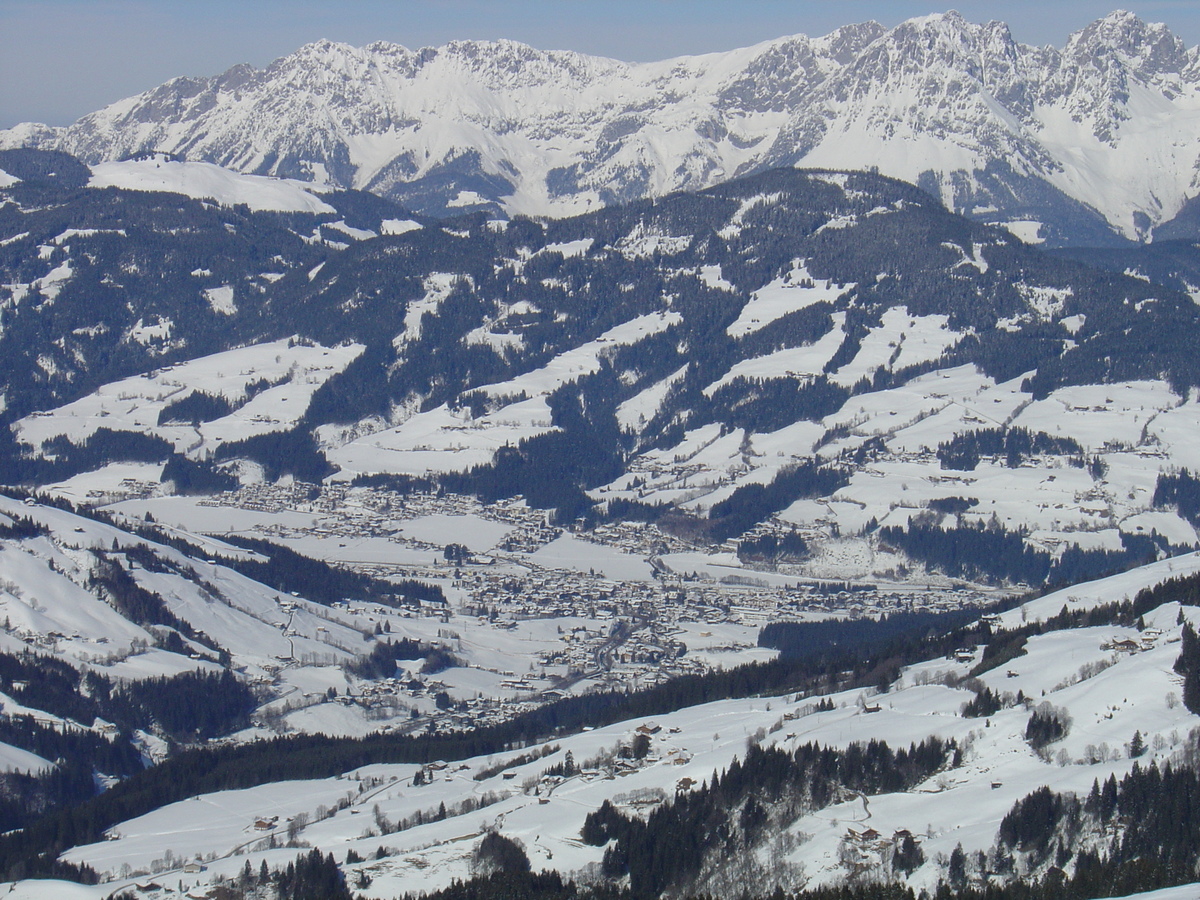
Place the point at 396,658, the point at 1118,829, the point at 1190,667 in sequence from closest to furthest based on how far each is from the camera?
1. the point at 1118,829
2. the point at 1190,667
3. the point at 396,658

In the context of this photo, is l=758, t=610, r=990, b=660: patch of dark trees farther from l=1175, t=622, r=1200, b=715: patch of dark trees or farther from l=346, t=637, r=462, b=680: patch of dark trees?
l=1175, t=622, r=1200, b=715: patch of dark trees

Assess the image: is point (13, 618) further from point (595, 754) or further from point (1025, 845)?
point (1025, 845)

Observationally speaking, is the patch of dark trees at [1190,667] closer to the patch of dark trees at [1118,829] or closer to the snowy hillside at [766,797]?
the snowy hillside at [766,797]

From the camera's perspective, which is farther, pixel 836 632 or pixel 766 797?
pixel 836 632

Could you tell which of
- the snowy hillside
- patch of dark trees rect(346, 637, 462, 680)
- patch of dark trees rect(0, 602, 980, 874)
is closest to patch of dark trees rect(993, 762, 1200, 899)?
the snowy hillside

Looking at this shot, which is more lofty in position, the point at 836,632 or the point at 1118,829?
the point at 836,632

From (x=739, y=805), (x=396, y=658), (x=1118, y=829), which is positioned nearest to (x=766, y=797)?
(x=739, y=805)

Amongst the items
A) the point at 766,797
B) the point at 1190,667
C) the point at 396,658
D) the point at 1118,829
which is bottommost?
the point at 1118,829

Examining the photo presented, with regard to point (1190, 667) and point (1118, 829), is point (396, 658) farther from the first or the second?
point (1118, 829)

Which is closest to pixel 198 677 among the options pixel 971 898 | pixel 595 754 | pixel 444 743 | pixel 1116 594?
pixel 444 743

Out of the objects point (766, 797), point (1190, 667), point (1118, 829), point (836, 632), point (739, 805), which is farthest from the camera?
point (836, 632)

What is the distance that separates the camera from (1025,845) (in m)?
104

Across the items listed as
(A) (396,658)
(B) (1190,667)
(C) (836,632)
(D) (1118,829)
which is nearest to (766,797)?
(D) (1118,829)

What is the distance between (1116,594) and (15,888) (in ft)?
302
